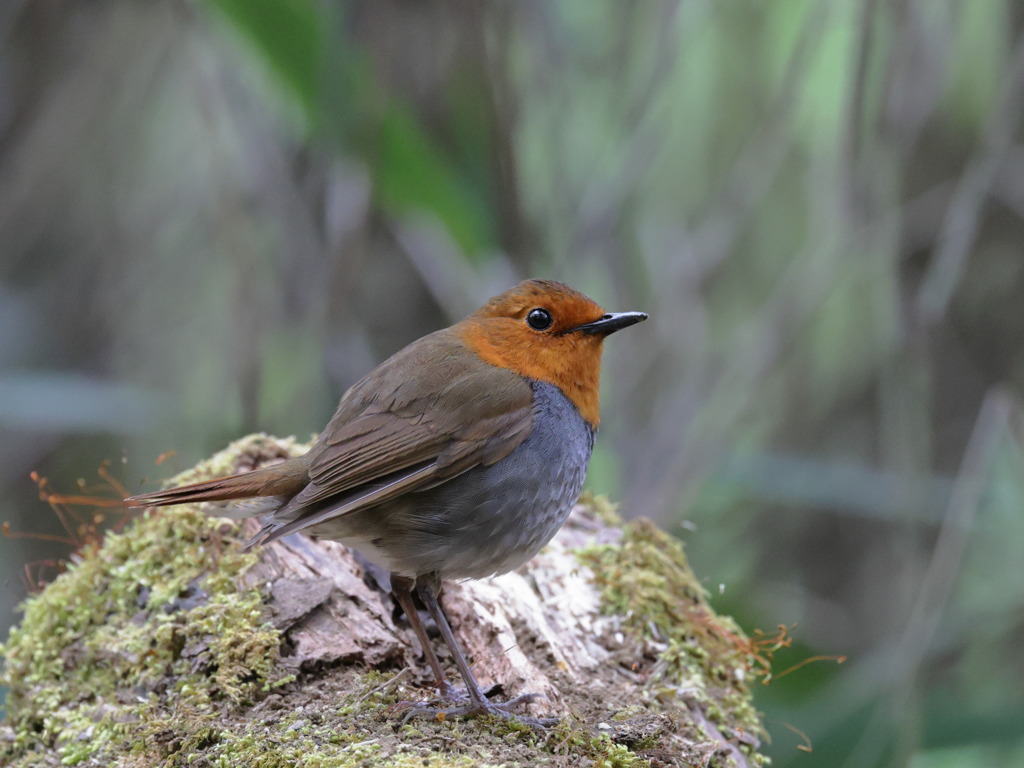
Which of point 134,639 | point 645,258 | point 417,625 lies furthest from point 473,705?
point 645,258

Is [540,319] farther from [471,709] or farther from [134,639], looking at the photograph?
[134,639]

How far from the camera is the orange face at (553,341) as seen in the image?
9.70 ft

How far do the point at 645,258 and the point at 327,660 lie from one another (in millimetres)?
4332

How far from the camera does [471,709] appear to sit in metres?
2.39

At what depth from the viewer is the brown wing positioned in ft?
8.34

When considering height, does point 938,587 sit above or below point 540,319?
below

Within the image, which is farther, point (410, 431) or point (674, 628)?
point (674, 628)

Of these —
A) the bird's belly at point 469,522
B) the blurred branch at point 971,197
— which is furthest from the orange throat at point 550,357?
the blurred branch at point 971,197

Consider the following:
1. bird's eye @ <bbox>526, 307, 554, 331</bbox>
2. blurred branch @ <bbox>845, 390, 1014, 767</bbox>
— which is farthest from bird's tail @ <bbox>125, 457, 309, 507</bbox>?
blurred branch @ <bbox>845, 390, 1014, 767</bbox>

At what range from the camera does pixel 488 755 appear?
211 centimetres

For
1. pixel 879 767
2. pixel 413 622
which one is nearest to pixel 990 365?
pixel 879 767

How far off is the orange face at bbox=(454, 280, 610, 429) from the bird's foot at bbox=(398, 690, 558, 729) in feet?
3.01

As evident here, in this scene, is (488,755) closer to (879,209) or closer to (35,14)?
(879,209)

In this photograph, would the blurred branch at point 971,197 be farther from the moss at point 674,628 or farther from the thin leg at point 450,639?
the thin leg at point 450,639
